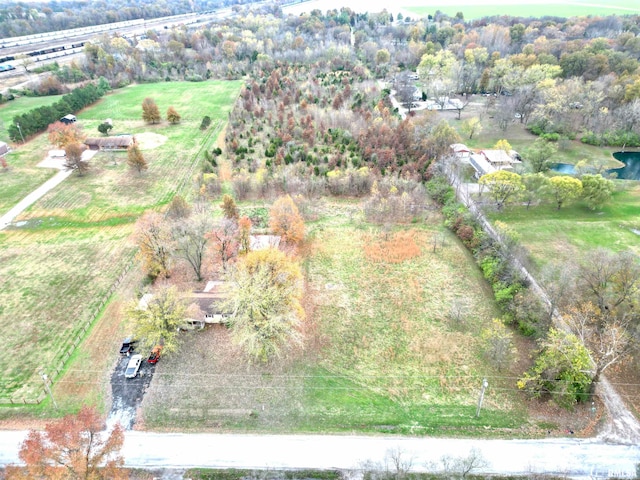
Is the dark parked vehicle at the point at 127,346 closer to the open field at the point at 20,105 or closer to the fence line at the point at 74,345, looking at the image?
the fence line at the point at 74,345

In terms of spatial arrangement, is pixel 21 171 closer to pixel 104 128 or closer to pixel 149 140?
pixel 104 128

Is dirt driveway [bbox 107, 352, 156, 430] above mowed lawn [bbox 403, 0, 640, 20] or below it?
below

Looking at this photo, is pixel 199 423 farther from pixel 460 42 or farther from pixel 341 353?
pixel 460 42

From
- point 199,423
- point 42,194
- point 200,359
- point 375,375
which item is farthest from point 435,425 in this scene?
point 42,194

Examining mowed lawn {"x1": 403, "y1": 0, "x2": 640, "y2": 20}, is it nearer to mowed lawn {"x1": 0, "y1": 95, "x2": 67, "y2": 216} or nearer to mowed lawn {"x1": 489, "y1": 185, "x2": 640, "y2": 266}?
mowed lawn {"x1": 489, "y1": 185, "x2": 640, "y2": 266}

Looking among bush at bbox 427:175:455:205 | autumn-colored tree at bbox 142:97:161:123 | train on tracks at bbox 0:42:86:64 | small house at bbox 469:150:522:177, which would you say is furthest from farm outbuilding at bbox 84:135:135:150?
train on tracks at bbox 0:42:86:64

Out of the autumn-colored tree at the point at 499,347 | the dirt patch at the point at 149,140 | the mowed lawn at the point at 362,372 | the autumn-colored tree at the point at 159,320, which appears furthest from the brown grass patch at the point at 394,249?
the dirt patch at the point at 149,140

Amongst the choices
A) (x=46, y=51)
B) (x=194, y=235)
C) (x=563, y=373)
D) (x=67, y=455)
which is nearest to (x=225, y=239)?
(x=194, y=235)
